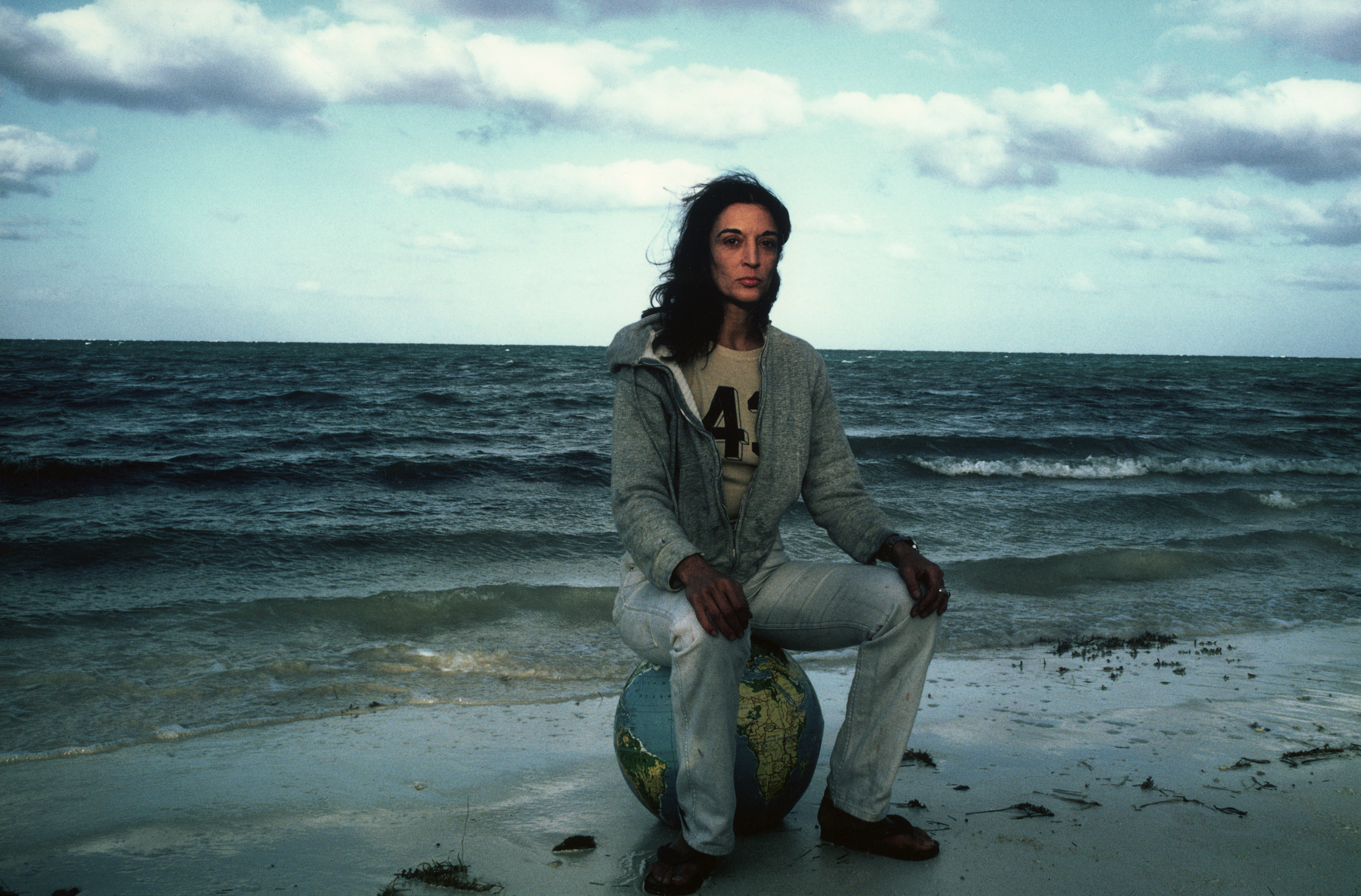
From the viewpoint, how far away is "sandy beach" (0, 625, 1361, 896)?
10.5 ft

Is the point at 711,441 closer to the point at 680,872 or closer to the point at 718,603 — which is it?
the point at 718,603

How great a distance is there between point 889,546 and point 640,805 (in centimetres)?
153

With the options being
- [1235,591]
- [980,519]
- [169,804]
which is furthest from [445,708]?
[980,519]

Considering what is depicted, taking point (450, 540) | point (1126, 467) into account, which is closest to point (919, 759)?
point (450, 540)

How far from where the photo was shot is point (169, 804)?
398cm

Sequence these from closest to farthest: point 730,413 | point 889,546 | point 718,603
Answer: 1. point 718,603
2. point 889,546
3. point 730,413

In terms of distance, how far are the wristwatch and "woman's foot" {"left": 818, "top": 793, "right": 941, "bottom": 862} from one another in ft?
2.97

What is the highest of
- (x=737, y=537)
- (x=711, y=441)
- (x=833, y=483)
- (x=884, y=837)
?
(x=711, y=441)

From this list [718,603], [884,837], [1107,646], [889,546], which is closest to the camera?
[718,603]

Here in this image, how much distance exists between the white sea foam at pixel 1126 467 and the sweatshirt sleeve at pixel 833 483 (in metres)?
14.0

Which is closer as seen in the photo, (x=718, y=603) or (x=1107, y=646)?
(x=718, y=603)

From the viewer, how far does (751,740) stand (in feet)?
11.0

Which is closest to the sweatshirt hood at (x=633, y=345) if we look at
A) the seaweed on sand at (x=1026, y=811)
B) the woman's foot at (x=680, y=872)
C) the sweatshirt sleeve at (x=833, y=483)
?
the sweatshirt sleeve at (x=833, y=483)

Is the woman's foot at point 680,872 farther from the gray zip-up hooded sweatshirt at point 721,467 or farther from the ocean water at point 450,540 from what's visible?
the ocean water at point 450,540
